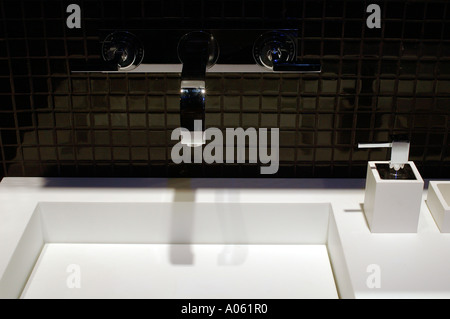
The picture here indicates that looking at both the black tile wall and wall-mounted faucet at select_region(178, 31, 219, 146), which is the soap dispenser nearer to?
the black tile wall

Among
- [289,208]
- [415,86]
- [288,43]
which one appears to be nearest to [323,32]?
[288,43]

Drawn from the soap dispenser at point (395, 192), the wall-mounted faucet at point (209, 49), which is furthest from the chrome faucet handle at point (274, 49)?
the soap dispenser at point (395, 192)

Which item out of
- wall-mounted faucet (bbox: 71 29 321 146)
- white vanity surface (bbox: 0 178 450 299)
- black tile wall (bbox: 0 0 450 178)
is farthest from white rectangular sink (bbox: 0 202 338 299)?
wall-mounted faucet (bbox: 71 29 321 146)

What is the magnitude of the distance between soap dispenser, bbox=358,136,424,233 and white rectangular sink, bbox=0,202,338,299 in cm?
12

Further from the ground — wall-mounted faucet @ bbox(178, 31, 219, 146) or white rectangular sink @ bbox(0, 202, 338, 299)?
wall-mounted faucet @ bbox(178, 31, 219, 146)

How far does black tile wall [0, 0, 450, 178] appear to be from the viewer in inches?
40.8

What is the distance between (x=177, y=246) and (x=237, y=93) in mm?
316

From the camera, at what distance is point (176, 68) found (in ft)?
3.31

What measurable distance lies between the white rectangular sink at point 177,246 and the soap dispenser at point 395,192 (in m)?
0.12

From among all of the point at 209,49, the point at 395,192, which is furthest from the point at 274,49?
the point at 395,192

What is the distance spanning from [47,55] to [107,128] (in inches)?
7.0

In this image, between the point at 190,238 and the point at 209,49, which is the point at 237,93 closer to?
the point at 209,49

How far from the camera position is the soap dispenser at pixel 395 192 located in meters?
0.96

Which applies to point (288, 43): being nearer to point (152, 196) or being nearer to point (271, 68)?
point (271, 68)
